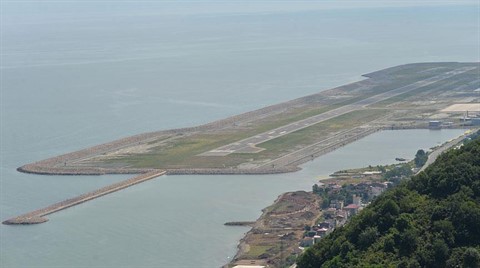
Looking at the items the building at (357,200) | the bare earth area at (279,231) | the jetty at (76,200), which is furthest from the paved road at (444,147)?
the jetty at (76,200)

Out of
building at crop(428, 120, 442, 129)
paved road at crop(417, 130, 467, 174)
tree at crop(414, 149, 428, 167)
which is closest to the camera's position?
tree at crop(414, 149, 428, 167)

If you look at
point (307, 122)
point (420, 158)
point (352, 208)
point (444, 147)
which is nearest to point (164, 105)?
point (307, 122)

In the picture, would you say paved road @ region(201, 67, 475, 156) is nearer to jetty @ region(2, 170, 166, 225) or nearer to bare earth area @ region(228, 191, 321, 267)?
jetty @ region(2, 170, 166, 225)

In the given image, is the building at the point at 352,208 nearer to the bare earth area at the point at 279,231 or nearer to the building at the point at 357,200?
the building at the point at 357,200

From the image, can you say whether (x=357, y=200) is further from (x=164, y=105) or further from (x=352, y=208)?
(x=164, y=105)

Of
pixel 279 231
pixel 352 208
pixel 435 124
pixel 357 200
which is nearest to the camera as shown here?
pixel 279 231

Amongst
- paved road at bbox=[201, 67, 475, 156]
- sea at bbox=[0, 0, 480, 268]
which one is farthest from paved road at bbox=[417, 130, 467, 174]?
paved road at bbox=[201, 67, 475, 156]
